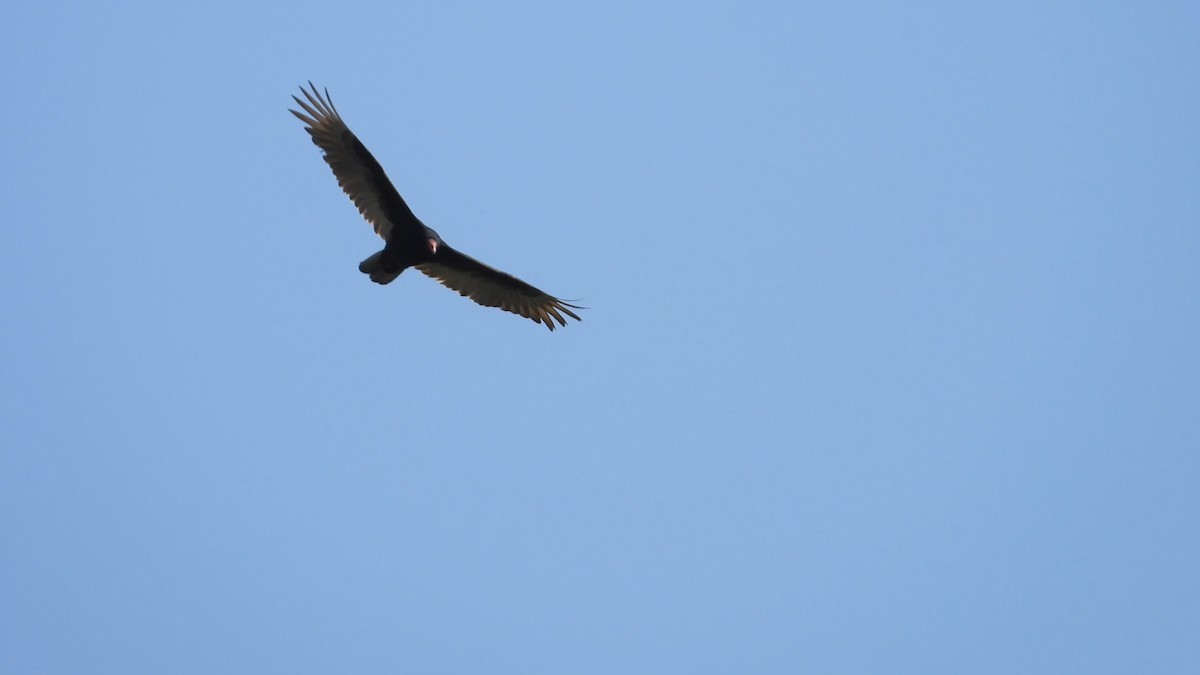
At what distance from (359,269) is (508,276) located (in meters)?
2.15

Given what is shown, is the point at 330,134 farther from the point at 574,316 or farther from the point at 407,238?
the point at 574,316

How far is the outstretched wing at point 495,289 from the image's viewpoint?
25953 mm

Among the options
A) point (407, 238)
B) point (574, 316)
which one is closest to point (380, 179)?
point (407, 238)

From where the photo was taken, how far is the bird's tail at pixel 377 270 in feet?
82.4

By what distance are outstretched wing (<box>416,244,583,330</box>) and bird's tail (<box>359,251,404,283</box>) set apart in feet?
2.53

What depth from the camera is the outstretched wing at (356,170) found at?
24731mm

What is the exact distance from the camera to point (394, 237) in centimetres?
2527

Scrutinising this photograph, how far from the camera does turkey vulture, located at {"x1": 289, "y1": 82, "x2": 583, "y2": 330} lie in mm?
→ 24859

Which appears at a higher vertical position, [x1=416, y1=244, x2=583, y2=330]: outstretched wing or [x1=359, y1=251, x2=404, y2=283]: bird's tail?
[x1=416, y1=244, x2=583, y2=330]: outstretched wing

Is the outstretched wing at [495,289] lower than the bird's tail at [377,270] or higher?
higher

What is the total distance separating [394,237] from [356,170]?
105cm

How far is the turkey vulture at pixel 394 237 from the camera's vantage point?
24.9m

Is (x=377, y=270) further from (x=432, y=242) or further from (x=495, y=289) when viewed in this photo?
(x=495, y=289)

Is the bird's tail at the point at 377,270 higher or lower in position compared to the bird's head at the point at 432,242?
lower
